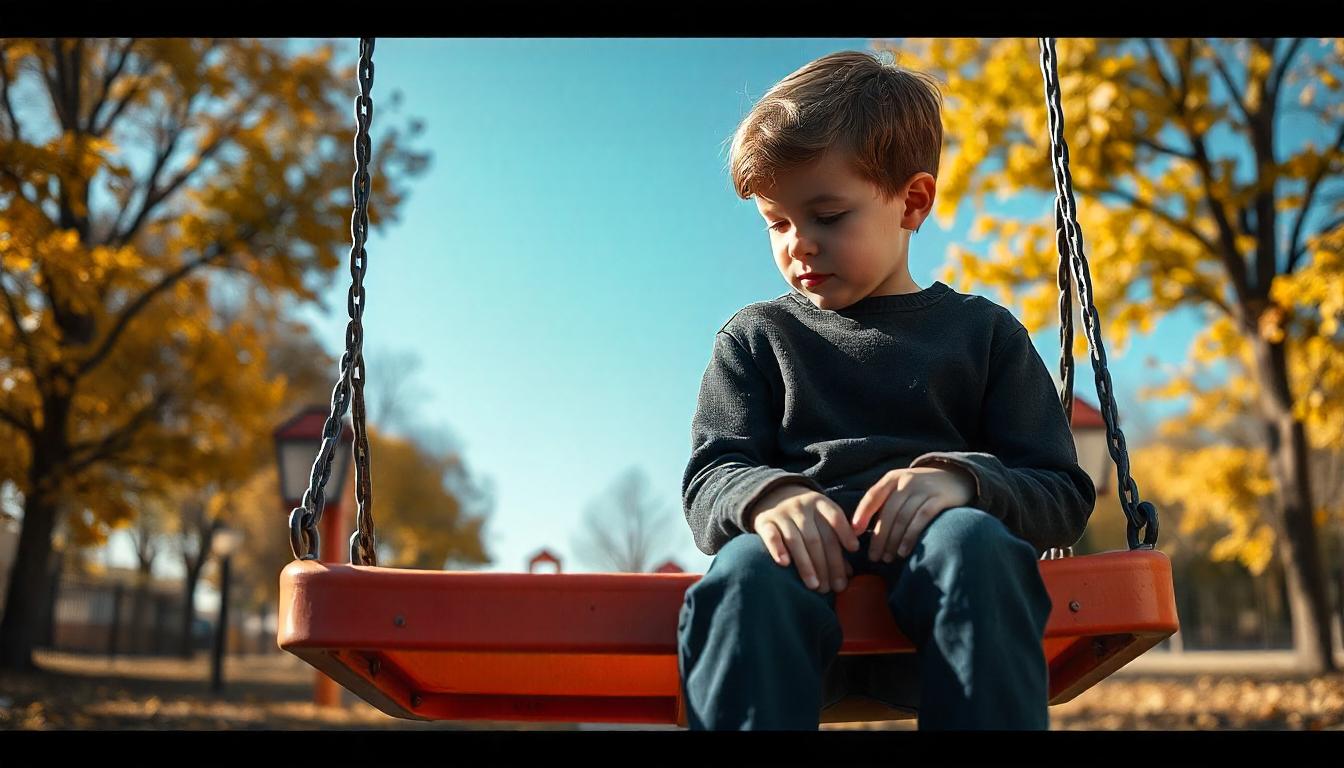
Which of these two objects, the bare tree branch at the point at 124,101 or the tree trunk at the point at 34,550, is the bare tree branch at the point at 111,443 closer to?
the tree trunk at the point at 34,550

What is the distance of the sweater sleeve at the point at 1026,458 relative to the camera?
1275mm

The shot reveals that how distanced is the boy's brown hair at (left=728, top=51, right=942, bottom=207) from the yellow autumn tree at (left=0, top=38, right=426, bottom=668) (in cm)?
716

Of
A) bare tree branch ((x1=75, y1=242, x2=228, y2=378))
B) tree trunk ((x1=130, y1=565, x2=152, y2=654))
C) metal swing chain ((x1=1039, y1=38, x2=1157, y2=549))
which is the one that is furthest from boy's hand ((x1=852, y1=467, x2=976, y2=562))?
tree trunk ((x1=130, y1=565, x2=152, y2=654))

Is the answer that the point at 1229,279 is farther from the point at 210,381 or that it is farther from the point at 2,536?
the point at 2,536

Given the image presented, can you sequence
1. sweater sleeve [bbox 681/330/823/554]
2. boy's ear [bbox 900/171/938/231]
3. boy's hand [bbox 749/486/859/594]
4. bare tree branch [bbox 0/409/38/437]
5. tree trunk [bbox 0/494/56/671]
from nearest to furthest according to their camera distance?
boy's hand [bbox 749/486/859/594]
sweater sleeve [bbox 681/330/823/554]
boy's ear [bbox 900/171/938/231]
bare tree branch [bbox 0/409/38/437]
tree trunk [bbox 0/494/56/671]

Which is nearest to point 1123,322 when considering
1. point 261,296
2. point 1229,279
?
point 1229,279

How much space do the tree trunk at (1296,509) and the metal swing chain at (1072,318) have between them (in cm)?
646

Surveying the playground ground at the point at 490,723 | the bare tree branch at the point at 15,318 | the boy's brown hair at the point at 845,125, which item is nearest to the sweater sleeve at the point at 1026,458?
the boy's brown hair at the point at 845,125

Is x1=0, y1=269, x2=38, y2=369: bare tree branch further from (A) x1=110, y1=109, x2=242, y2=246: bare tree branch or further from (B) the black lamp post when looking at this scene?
(B) the black lamp post

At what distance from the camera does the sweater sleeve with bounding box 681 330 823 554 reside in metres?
1.30

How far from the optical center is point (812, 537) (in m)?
1.20

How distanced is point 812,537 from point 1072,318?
0.80 m

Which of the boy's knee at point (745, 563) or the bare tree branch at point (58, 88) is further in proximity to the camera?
the bare tree branch at point (58, 88)

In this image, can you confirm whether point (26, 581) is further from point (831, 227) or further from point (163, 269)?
point (831, 227)
